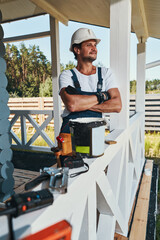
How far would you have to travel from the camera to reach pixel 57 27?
3.49 meters

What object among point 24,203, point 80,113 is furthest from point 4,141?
point 24,203

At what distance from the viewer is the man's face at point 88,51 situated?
1340 millimetres

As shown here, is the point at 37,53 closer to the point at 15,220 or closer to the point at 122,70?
the point at 122,70

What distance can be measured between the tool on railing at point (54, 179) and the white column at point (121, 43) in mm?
1031

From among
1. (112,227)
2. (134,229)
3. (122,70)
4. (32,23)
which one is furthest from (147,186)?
(32,23)

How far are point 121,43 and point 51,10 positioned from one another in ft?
6.81

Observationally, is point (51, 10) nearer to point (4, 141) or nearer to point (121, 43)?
point (121, 43)

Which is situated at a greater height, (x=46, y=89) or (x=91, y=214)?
(x=46, y=89)

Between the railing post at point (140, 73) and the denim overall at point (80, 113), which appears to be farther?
the railing post at point (140, 73)


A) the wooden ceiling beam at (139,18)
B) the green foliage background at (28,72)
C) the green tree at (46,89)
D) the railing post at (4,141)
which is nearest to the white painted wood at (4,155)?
the railing post at (4,141)

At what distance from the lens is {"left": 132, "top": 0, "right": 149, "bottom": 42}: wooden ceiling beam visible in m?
2.03

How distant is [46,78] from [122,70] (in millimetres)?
10986

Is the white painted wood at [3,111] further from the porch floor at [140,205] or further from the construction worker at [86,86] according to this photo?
the porch floor at [140,205]

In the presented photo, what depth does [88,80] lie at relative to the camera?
1.36m
